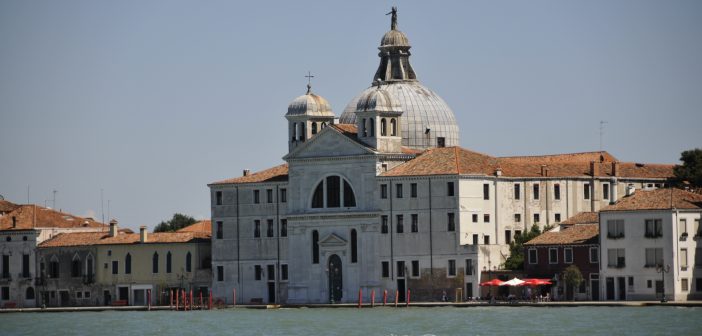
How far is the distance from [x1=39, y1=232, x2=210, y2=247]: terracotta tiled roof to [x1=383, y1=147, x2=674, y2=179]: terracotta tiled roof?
14.5m

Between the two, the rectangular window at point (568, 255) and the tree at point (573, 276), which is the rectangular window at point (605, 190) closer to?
the rectangular window at point (568, 255)

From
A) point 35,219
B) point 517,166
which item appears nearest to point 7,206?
point 35,219

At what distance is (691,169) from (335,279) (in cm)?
1990

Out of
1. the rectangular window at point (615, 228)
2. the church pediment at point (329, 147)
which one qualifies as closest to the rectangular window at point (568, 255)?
the rectangular window at point (615, 228)

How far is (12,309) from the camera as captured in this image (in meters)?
129

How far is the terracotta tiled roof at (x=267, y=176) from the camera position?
126438 mm

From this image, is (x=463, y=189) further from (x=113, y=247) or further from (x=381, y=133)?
(x=113, y=247)

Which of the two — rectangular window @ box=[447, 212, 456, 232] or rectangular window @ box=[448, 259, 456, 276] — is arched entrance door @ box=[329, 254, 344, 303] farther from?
rectangular window @ box=[447, 212, 456, 232]

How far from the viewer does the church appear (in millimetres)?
119625

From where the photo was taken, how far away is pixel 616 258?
112 meters

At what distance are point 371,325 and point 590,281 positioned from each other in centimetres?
1701

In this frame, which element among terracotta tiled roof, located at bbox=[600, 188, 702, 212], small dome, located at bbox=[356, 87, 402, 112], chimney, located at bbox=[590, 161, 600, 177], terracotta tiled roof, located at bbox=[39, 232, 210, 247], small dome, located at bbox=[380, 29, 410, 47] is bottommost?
terracotta tiled roof, located at bbox=[39, 232, 210, 247]

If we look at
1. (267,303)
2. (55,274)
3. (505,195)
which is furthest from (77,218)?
(505,195)

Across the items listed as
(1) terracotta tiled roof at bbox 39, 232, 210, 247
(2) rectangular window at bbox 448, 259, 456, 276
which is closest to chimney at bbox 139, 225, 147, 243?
(1) terracotta tiled roof at bbox 39, 232, 210, 247
